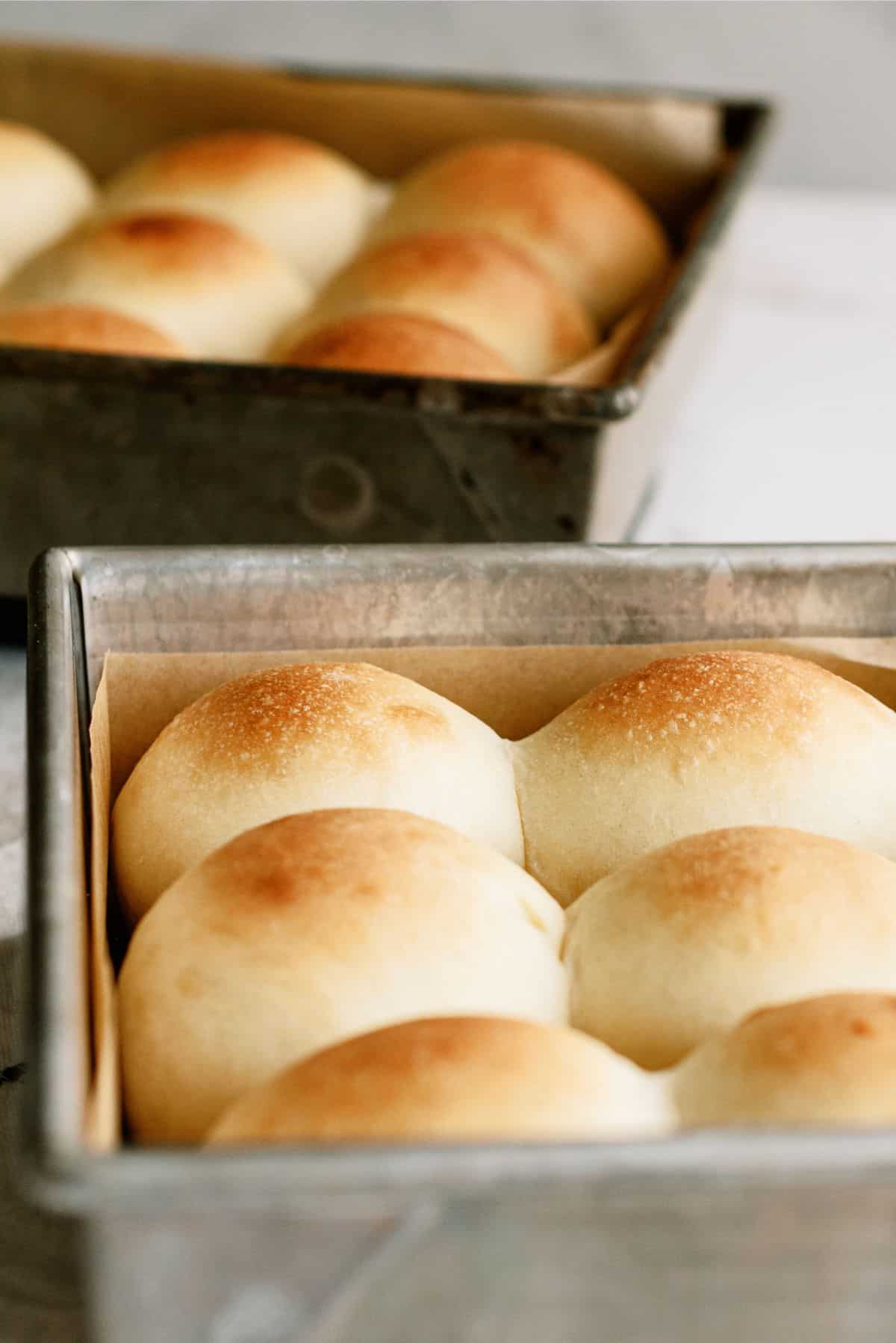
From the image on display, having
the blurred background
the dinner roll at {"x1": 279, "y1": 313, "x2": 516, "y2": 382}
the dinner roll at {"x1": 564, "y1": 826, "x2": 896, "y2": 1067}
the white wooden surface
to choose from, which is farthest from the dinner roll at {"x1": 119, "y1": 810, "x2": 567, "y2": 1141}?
the blurred background

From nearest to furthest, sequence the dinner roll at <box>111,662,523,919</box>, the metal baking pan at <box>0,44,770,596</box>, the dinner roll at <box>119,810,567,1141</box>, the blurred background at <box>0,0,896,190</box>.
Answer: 1. the dinner roll at <box>119,810,567,1141</box>
2. the dinner roll at <box>111,662,523,919</box>
3. the metal baking pan at <box>0,44,770,596</box>
4. the blurred background at <box>0,0,896,190</box>

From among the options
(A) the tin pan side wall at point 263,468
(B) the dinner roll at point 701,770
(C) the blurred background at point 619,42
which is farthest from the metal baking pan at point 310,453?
(C) the blurred background at point 619,42

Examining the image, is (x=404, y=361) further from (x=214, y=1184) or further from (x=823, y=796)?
(x=214, y=1184)

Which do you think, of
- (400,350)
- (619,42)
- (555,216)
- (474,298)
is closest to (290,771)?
(400,350)

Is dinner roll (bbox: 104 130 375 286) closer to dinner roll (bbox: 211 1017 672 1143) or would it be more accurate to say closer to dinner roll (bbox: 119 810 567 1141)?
dinner roll (bbox: 119 810 567 1141)

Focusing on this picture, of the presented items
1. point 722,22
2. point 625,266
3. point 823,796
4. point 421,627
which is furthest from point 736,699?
point 722,22

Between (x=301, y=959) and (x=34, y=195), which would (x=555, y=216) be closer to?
(x=34, y=195)
